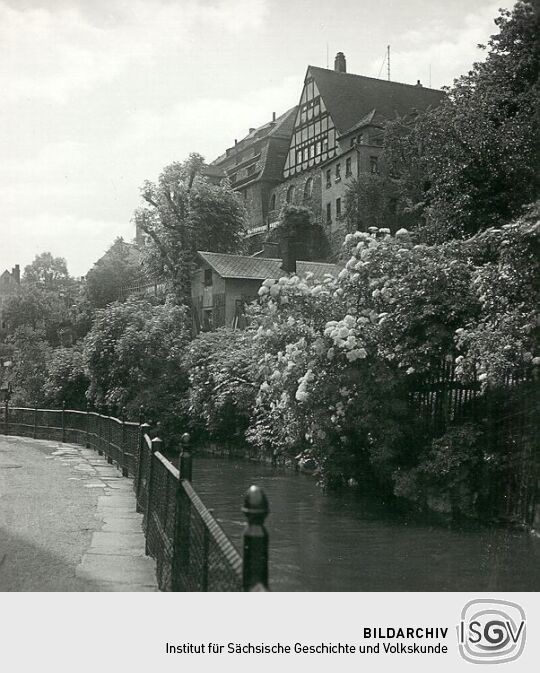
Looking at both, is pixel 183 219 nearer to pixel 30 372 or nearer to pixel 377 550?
pixel 30 372

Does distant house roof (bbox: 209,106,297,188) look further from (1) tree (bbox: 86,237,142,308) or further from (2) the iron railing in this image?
(2) the iron railing

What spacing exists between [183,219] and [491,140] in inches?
1111

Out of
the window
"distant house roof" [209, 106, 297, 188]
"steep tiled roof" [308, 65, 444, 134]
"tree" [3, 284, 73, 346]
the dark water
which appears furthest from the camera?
"distant house roof" [209, 106, 297, 188]

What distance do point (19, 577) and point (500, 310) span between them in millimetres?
7750

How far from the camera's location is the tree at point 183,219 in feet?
155

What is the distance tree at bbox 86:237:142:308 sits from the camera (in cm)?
6278

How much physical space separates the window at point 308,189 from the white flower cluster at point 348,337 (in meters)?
44.1

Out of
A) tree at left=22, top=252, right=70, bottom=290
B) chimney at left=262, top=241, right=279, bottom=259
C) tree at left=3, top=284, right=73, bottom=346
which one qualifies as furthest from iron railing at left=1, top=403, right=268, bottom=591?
tree at left=22, top=252, right=70, bottom=290

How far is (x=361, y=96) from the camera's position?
55406 millimetres

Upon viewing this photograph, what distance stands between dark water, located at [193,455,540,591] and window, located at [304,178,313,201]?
141 feet

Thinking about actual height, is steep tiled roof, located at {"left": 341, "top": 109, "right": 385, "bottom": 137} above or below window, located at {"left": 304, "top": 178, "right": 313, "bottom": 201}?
above
